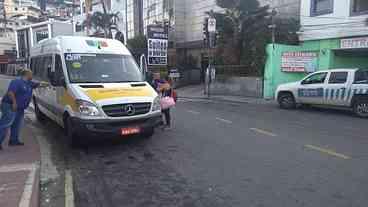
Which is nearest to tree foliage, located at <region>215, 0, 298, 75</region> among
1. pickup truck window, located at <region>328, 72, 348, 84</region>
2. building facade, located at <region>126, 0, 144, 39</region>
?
pickup truck window, located at <region>328, 72, 348, 84</region>

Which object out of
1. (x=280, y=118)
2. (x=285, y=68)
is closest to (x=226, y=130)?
(x=280, y=118)

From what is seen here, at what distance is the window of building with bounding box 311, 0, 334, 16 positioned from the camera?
18.3 metres

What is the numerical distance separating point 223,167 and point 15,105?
438 cm

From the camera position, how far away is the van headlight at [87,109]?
21.9ft

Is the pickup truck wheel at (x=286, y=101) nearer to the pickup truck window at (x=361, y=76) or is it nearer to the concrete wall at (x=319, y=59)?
the pickup truck window at (x=361, y=76)

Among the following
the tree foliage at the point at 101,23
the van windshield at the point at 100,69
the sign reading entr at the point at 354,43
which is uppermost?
the tree foliage at the point at 101,23

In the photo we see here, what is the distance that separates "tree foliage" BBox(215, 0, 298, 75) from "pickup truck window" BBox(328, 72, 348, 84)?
7.20 m

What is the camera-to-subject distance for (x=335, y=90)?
12812 mm

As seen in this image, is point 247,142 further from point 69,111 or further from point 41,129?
point 41,129

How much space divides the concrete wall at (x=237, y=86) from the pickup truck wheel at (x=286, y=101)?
5063 mm

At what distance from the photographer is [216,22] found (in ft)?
76.0

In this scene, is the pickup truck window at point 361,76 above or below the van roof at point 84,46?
below

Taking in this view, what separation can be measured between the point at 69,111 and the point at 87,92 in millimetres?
639

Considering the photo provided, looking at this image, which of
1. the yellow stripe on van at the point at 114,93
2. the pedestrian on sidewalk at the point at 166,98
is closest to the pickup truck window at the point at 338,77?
the pedestrian on sidewalk at the point at 166,98
